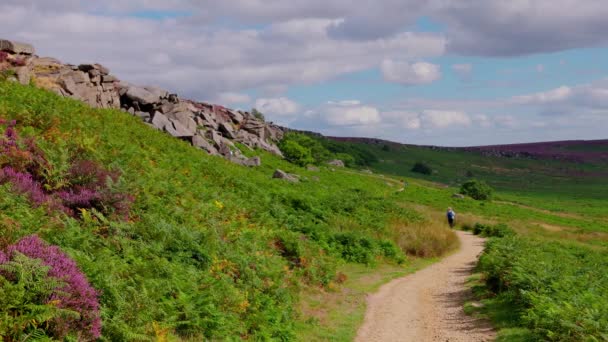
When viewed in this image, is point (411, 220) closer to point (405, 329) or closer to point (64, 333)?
point (405, 329)

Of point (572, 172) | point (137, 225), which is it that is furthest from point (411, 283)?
point (572, 172)

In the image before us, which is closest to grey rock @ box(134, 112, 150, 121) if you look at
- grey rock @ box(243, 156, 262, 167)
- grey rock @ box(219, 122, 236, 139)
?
grey rock @ box(243, 156, 262, 167)

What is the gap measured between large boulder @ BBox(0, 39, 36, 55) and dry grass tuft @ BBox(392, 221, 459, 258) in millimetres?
25028

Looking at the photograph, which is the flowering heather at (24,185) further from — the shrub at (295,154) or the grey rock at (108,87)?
the shrub at (295,154)

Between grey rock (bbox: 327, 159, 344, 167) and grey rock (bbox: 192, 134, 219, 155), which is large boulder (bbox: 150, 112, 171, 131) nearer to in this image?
grey rock (bbox: 192, 134, 219, 155)

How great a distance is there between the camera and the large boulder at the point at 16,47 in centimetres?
3102

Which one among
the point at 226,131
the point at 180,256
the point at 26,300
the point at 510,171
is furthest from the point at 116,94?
the point at 510,171

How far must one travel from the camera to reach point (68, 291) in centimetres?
834

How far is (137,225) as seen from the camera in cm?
1395

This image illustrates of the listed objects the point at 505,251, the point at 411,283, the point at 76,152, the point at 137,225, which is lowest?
the point at 411,283

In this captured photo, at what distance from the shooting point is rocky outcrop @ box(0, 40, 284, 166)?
3177 centimetres

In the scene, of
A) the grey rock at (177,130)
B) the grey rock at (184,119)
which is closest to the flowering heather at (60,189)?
the grey rock at (177,130)

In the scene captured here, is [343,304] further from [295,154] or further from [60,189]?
[295,154]

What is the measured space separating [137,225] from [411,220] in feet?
78.6
